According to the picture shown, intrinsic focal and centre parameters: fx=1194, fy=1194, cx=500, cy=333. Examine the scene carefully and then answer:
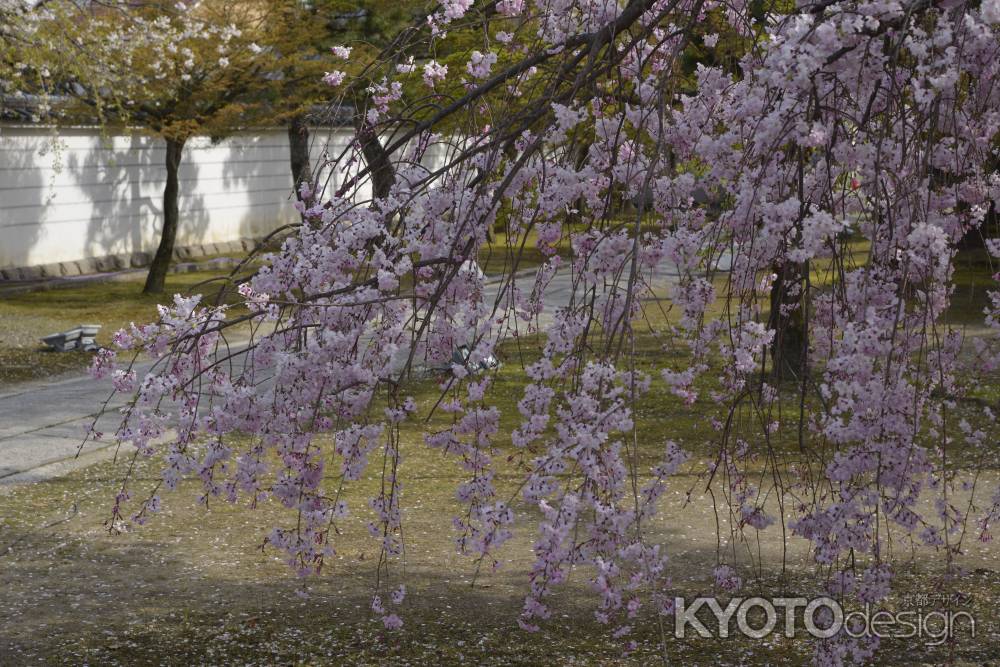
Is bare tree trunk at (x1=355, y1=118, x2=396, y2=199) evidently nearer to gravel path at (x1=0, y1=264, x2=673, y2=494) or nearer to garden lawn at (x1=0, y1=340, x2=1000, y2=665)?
garden lawn at (x1=0, y1=340, x2=1000, y2=665)

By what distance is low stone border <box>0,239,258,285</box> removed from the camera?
15.7 m

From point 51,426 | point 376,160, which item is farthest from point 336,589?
point 51,426

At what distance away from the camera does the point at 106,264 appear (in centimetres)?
1727

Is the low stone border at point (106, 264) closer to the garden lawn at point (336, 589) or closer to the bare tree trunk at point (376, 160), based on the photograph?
the garden lawn at point (336, 589)

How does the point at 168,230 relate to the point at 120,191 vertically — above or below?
below

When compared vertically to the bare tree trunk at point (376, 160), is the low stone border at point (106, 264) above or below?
below

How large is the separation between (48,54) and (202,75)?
445cm

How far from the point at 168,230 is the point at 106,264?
3.14 meters

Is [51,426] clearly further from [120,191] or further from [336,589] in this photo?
[120,191]

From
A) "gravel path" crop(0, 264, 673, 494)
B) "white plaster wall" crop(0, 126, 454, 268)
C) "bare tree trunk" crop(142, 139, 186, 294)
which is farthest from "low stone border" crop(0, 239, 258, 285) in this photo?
"gravel path" crop(0, 264, 673, 494)

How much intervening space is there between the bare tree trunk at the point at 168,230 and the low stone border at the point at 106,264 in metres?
2.01

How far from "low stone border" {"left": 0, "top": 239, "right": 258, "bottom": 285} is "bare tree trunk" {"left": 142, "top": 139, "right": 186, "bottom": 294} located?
2.01m

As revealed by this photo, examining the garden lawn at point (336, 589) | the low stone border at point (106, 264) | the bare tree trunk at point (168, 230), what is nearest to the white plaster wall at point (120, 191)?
the low stone border at point (106, 264)

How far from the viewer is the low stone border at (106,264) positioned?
1566 cm
